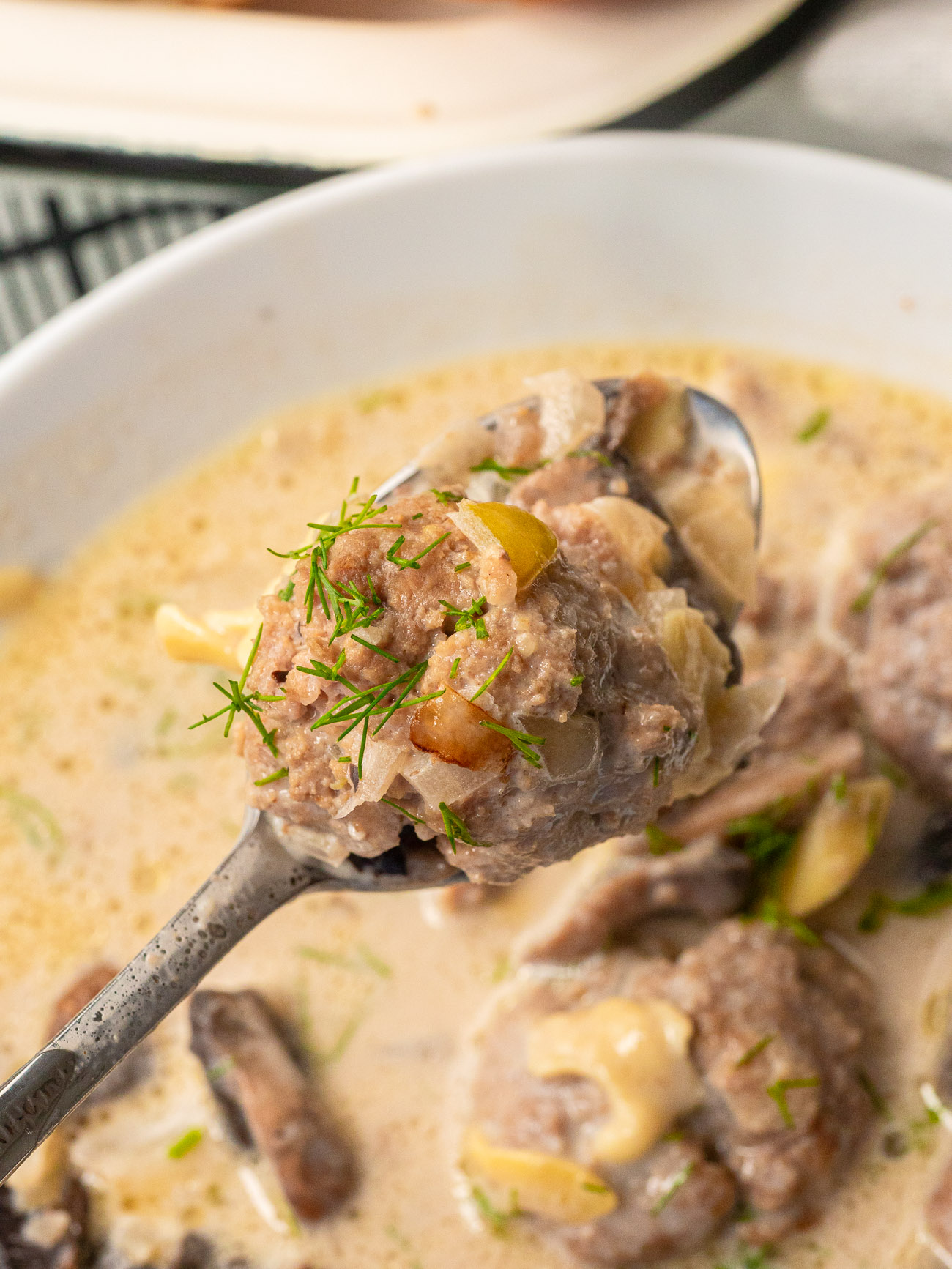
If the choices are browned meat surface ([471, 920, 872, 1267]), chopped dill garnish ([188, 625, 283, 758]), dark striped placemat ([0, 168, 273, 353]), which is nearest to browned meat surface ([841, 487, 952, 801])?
browned meat surface ([471, 920, 872, 1267])

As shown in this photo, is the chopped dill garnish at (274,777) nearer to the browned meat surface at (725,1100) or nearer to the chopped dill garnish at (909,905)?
the browned meat surface at (725,1100)

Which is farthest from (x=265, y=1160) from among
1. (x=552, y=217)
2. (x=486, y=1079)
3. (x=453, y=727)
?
(x=552, y=217)

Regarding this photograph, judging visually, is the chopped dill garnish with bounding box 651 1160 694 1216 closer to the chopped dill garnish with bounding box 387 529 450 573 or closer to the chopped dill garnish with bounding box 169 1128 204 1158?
the chopped dill garnish with bounding box 169 1128 204 1158

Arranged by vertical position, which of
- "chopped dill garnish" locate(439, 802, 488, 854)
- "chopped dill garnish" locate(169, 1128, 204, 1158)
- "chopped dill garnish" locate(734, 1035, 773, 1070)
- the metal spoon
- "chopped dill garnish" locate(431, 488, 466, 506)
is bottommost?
"chopped dill garnish" locate(169, 1128, 204, 1158)

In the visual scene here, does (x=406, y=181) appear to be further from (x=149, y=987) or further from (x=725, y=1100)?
(x=725, y=1100)

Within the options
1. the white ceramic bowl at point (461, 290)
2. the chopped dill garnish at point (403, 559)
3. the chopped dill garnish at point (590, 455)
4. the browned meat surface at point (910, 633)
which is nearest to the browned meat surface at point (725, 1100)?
the browned meat surface at point (910, 633)
